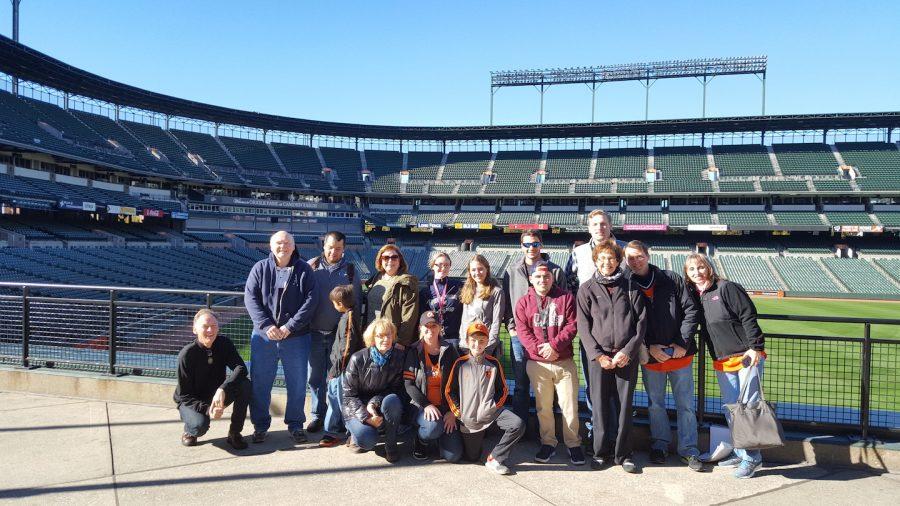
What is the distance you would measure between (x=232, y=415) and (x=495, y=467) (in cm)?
256

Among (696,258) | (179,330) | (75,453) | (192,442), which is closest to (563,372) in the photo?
(696,258)

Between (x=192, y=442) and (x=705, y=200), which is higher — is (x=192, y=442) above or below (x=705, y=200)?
below

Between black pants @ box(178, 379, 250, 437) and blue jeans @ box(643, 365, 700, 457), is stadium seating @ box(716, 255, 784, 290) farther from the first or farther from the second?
black pants @ box(178, 379, 250, 437)

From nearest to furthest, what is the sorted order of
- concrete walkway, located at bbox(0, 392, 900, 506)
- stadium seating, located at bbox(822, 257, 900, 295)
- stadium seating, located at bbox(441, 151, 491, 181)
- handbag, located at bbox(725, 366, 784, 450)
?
concrete walkway, located at bbox(0, 392, 900, 506) < handbag, located at bbox(725, 366, 784, 450) < stadium seating, located at bbox(822, 257, 900, 295) < stadium seating, located at bbox(441, 151, 491, 181)

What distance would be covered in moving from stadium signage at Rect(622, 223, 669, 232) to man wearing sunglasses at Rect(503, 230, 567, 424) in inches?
1827

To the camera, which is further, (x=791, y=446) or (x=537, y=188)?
(x=537, y=188)

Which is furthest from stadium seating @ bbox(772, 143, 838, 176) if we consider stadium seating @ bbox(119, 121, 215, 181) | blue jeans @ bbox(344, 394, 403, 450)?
stadium seating @ bbox(119, 121, 215, 181)

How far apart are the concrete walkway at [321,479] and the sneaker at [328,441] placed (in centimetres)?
7

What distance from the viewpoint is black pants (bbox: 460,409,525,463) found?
4.51 m

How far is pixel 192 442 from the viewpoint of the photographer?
16.0 ft

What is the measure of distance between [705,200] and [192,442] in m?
53.6

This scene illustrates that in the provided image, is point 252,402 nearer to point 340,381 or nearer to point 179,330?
point 340,381

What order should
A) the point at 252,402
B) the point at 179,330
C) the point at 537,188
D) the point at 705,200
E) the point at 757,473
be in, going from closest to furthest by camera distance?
the point at 757,473 < the point at 252,402 < the point at 179,330 < the point at 705,200 < the point at 537,188

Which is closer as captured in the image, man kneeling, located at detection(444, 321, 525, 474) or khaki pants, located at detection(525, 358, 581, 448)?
man kneeling, located at detection(444, 321, 525, 474)
